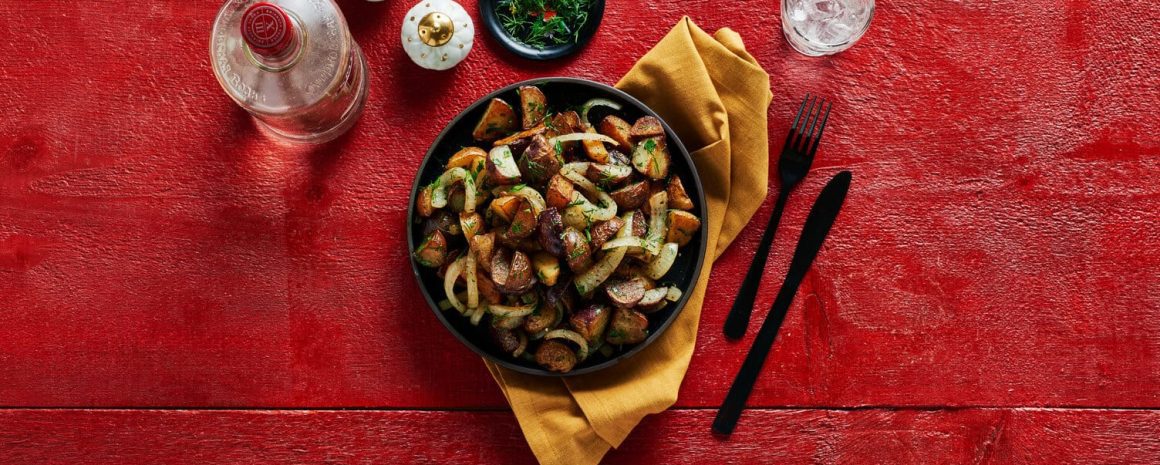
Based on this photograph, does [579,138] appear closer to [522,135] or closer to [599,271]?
[522,135]

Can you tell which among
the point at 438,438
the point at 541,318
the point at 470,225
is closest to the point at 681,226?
the point at 541,318

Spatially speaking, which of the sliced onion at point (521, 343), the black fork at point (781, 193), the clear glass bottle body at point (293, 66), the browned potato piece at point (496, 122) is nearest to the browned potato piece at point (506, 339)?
the sliced onion at point (521, 343)

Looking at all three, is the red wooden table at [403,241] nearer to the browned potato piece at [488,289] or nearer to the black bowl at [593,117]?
the black bowl at [593,117]

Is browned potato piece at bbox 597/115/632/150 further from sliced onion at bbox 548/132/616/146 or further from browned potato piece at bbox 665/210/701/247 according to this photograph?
browned potato piece at bbox 665/210/701/247

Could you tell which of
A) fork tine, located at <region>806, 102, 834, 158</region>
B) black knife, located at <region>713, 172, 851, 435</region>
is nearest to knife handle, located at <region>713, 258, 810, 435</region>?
black knife, located at <region>713, 172, 851, 435</region>

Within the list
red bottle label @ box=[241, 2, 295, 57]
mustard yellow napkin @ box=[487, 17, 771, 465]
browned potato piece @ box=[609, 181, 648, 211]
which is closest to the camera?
red bottle label @ box=[241, 2, 295, 57]

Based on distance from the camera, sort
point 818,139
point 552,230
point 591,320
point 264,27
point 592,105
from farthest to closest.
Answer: point 818,139, point 592,105, point 591,320, point 552,230, point 264,27
